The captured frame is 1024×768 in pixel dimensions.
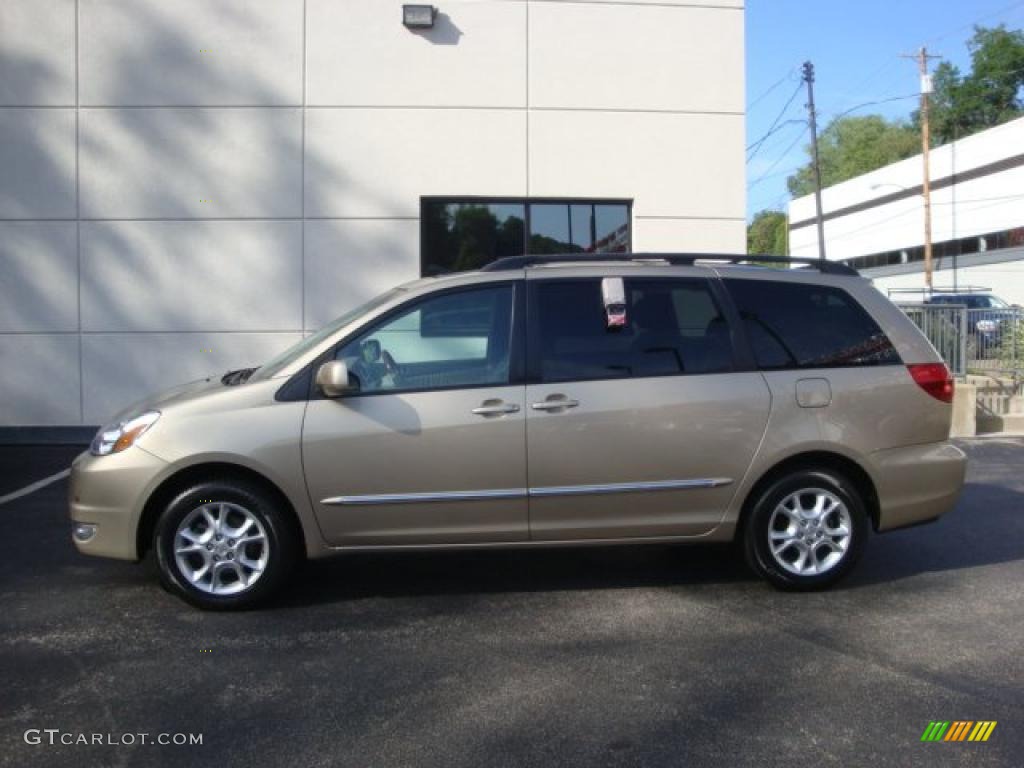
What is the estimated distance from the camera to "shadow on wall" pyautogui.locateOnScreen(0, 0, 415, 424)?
10.5m

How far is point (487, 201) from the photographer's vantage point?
10867mm

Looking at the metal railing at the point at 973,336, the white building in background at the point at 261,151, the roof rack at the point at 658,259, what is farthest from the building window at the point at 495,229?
the roof rack at the point at 658,259

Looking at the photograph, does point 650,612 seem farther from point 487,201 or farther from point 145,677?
point 487,201

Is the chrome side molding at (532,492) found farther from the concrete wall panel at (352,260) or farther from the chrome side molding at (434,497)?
the concrete wall panel at (352,260)

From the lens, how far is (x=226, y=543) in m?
4.87

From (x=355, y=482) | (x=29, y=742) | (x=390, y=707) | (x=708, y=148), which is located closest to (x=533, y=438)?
(x=355, y=482)

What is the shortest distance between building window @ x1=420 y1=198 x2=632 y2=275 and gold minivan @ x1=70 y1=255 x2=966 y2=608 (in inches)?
221

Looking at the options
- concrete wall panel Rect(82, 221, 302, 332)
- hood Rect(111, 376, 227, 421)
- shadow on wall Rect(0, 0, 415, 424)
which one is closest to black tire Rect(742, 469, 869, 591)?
hood Rect(111, 376, 227, 421)

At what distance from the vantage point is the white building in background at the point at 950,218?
3650cm

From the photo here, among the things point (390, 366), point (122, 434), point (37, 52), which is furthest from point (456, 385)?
point (37, 52)

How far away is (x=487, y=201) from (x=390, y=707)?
7844 millimetres

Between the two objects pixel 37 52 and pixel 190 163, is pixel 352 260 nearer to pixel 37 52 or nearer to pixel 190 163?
pixel 190 163

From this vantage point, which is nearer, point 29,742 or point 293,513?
point 29,742

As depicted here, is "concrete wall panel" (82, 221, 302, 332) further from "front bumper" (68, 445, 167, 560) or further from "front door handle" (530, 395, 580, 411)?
"front door handle" (530, 395, 580, 411)
